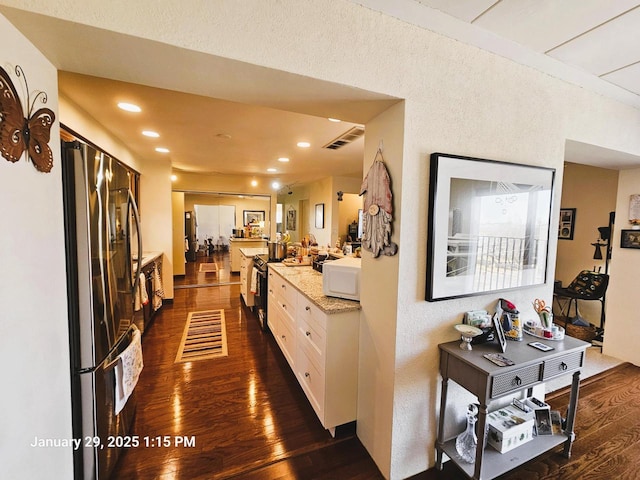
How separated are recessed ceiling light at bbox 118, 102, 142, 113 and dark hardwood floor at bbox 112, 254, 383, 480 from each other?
2.40 meters

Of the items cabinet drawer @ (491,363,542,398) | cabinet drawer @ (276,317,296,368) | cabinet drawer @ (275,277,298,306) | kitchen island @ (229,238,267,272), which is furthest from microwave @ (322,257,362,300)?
kitchen island @ (229,238,267,272)

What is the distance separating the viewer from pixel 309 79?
1.19m

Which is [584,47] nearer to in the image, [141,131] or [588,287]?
[588,287]

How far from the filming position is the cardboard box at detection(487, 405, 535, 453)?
155 cm

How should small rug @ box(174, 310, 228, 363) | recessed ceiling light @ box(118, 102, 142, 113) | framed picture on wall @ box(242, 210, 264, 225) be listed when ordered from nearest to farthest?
recessed ceiling light @ box(118, 102, 142, 113) → small rug @ box(174, 310, 228, 363) → framed picture on wall @ box(242, 210, 264, 225)

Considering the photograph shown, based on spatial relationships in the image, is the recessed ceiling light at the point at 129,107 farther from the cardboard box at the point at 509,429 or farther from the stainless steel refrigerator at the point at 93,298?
the cardboard box at the point at 509,429

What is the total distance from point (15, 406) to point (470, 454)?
6.90 feet

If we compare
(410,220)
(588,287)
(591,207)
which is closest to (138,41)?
(410,220)

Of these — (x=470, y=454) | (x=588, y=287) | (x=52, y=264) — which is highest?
(x=52, y=264)

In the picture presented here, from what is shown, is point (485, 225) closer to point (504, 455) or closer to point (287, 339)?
point (504, 455)

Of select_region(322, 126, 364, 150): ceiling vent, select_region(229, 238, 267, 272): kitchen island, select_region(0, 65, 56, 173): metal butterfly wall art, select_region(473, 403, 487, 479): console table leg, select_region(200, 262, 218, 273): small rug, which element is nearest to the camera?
select_region(0, 65, 56, 173): metal butterfly wall art

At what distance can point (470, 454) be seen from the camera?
153 cm

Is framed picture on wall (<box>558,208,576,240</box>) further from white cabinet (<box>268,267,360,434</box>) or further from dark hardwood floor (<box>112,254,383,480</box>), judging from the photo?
dark hardwood floor (<box>112,254,383,480</box>)

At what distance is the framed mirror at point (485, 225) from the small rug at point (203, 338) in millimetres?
2476
